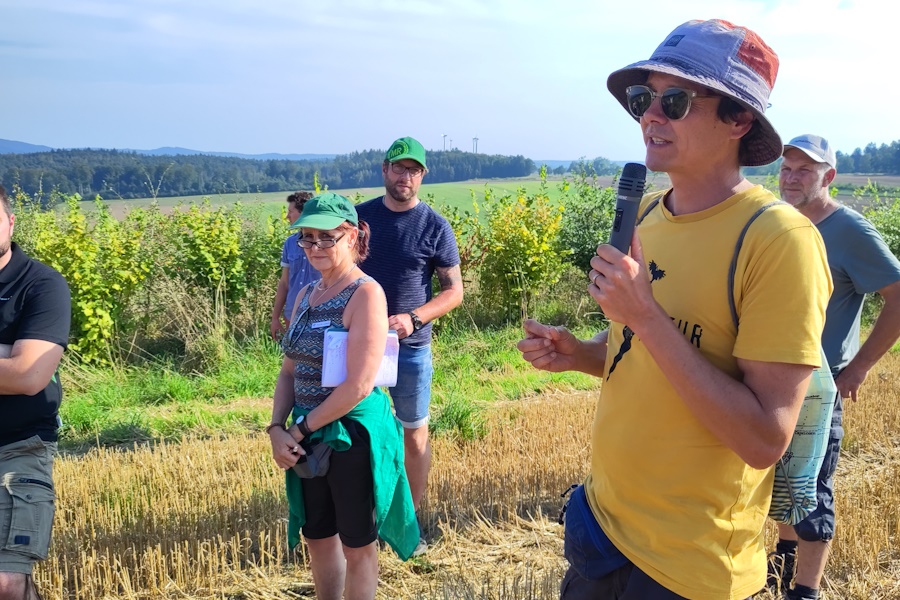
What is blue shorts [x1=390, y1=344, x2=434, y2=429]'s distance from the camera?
4461 millimetres

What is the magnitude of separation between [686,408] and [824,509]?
2.08 meters

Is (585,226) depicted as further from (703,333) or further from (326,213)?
(703,333)

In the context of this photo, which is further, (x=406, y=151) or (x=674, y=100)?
(x=406, y=151)

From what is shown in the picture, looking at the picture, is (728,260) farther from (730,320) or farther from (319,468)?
(319,468)

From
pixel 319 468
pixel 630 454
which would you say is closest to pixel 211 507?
pixel 319 468

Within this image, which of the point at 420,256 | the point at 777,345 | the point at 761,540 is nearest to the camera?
the point at 777,345

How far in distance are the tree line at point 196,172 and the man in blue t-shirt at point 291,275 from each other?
139cm

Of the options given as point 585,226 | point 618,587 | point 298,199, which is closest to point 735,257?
point 618,587

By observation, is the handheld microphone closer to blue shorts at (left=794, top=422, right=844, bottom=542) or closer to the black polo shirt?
blue shorts at (left=794, top=422, right=844, bottom=542)

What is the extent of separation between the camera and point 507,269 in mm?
11375

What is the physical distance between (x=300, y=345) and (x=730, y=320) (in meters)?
2.04

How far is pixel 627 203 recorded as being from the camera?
1.79 meters

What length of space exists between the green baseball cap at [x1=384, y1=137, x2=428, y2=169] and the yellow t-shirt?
8.83 feet

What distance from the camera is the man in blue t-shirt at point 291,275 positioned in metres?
5.97
